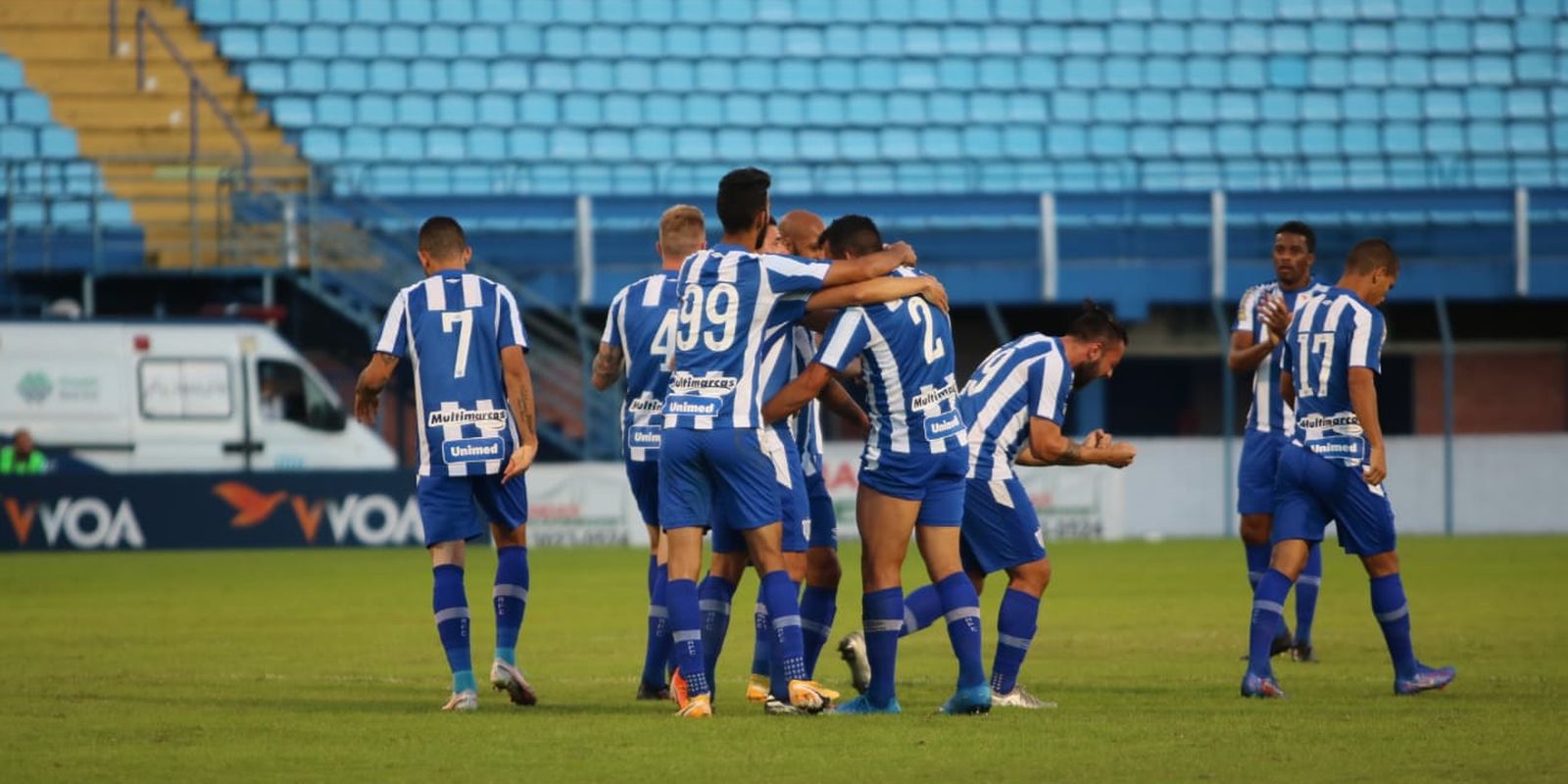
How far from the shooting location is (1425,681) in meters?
9.57

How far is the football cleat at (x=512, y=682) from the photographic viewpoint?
9.06 m

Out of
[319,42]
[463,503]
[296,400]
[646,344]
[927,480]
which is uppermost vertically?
[319,42]

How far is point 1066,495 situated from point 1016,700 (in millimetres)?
14964

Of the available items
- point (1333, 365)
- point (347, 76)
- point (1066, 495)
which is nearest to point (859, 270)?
point (1333, 365)

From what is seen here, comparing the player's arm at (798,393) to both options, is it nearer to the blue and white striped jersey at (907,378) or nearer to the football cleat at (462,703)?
the blue and white striped jersey at (907,378)

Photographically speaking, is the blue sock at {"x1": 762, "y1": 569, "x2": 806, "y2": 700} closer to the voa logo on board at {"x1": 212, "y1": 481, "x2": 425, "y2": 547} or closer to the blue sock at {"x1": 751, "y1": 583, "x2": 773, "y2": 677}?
the blue sock at {"x1": 751, "y1": 583, "x2": 773, "y2": 677}

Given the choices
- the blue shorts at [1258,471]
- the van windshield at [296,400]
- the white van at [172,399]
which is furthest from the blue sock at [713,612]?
the van windshield at [296,400]

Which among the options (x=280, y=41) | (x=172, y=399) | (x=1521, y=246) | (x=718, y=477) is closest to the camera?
(x=718, y=477)

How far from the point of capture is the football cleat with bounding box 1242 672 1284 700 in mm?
9391

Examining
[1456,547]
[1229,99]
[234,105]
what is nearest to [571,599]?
[1456,547]

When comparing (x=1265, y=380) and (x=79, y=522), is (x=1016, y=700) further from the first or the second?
(x=79, y=522)

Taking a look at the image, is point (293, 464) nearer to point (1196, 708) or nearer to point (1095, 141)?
point (1095, 141)

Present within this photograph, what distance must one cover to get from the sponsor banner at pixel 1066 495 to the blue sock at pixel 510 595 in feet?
46.6

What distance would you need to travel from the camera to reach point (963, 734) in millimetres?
7961
